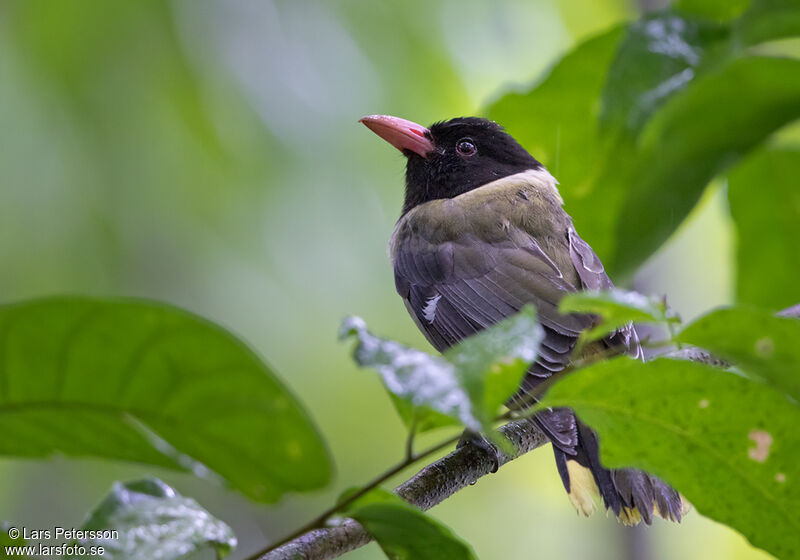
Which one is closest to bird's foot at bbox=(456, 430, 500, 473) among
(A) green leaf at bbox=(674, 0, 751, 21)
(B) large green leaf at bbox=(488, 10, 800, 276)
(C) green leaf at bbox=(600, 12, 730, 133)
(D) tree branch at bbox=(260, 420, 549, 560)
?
(D) tree branch at bbox=(260, 420, 549, 560)

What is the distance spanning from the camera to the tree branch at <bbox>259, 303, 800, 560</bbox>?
133 centimetres

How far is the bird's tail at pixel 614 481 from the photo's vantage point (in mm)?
1963

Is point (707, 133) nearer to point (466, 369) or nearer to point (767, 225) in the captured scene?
point (767, 225)

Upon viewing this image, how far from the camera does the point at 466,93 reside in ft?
13.6

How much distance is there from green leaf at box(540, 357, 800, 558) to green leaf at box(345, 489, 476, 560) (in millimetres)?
201

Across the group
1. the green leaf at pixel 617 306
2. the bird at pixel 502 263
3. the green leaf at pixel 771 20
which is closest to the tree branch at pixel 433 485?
the bird at pixel 502 263

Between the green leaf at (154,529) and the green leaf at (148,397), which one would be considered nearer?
the green leaf at (154,529)

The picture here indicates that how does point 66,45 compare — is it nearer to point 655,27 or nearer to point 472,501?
point 655,27

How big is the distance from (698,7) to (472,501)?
12.6 ft

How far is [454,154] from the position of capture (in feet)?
11.4

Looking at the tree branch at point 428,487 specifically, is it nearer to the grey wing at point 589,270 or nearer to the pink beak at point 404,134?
the grey wing at point 589,270

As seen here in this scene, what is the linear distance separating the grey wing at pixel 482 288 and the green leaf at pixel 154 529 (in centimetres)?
121

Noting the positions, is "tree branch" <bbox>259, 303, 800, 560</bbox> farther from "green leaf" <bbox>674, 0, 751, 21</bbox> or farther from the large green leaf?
"green leaf" <bbox>674, 0, 751, 21</bbox>

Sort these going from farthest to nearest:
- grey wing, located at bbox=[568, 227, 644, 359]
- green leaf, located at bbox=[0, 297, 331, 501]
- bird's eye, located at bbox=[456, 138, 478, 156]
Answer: bird's eye, located at bbox=[456, 138, 478, 156], grey wing, located at bbox=[568, 227, 644, 359], green leaf, located at bbox=[0, 297, 331, 501]
